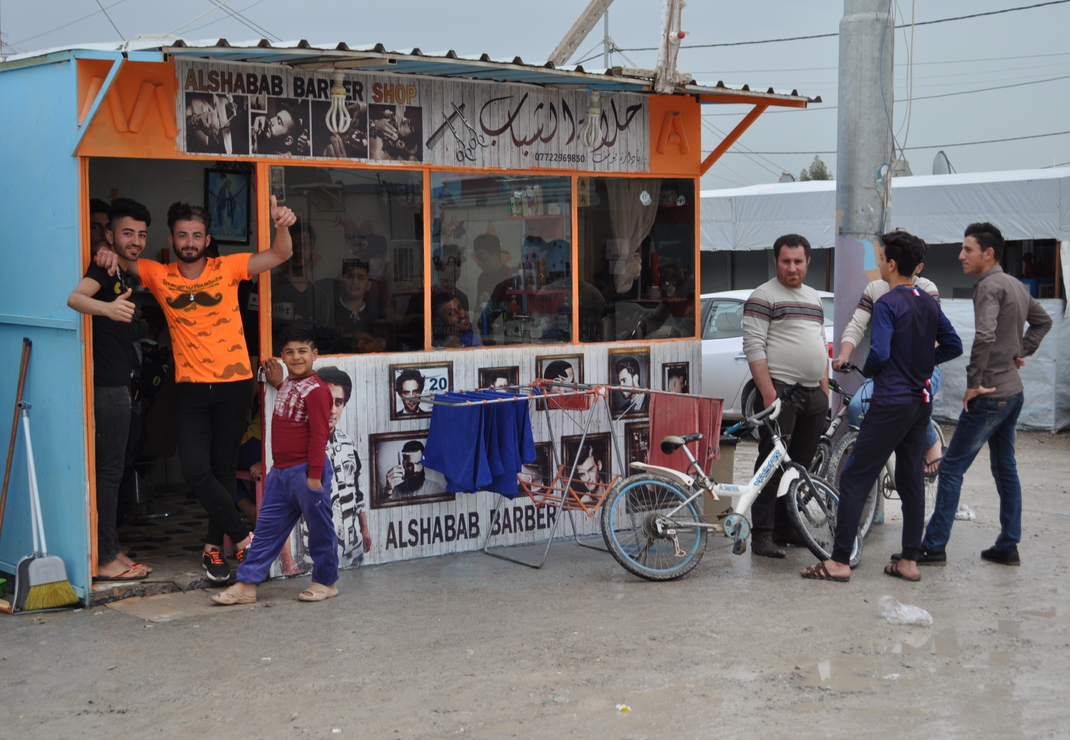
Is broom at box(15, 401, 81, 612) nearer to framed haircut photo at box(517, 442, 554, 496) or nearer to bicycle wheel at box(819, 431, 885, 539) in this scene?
framed haircut photo at box(517, 442, 554, 496)

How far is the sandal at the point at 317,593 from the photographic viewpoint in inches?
240

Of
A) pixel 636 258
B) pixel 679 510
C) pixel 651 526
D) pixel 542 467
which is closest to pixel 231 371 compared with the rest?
pixel 542 467

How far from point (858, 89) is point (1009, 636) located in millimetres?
4081

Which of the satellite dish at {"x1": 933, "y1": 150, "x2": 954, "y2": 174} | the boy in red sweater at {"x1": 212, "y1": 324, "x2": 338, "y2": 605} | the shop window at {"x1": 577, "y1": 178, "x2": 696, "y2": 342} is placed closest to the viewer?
the boy in red sweater at {"x1": 212, "y1": 324, "x2": 338, "y2": 605}

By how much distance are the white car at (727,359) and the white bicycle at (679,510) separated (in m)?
5.48

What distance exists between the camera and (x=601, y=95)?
25.5 ft

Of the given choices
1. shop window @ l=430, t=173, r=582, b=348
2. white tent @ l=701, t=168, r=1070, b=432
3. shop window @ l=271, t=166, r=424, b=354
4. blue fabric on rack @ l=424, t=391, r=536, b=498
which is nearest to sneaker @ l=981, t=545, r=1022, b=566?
blue fabric on rack @ l=424, t=391, r=536, b=498

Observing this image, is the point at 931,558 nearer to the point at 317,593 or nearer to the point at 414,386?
the point at 414,386

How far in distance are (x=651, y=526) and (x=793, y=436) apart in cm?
135

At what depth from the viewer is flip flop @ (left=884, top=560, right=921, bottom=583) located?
261 inches

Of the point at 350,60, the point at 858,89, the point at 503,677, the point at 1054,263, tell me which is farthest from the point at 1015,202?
the point at 503,677

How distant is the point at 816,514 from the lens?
7051 mm

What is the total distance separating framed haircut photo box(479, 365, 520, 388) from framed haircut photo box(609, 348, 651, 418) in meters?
0.75

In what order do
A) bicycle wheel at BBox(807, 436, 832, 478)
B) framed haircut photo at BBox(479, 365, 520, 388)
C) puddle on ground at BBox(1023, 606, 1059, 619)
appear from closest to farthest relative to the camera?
puddle on ground at BBox(1023, 606, 1059, 619) → framed haircut photo at BBox(479, 365, 520, 388) → bicycle wheel at BBox(807, 436, 832, 478)
